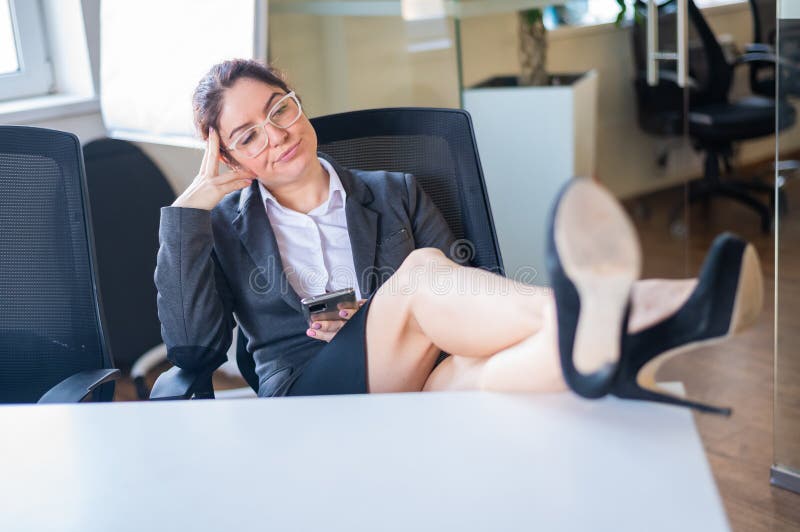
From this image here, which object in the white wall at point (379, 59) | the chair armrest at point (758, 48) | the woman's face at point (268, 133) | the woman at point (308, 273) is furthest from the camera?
the chair armrest at point (758, 48)

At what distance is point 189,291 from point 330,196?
0.31 metres

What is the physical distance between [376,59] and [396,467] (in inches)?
88.1

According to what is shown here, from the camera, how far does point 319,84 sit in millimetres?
3004

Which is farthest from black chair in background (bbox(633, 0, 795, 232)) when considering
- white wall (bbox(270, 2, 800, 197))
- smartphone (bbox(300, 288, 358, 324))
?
smartphone (bbox(300, 288, 358, 324))

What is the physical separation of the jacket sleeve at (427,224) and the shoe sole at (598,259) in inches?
30.1

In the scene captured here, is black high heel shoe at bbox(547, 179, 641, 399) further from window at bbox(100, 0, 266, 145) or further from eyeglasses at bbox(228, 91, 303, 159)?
window at bbox(100, 0, 266, 145)

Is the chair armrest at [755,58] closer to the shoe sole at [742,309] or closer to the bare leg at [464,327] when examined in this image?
the bare leg at [464,327]

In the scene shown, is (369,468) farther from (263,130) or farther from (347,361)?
(263,130)

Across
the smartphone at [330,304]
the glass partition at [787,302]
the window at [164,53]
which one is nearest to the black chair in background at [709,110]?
the glass partition at [787,302]

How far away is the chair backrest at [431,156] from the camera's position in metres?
1.81

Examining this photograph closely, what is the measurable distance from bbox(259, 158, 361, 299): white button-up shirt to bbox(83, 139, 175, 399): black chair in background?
133 centimetres

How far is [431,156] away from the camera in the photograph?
184 cm

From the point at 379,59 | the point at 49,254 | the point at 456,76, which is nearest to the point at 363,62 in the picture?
the point at 379,59

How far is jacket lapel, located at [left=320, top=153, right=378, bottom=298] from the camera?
1715 millimetres
